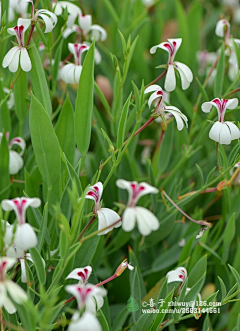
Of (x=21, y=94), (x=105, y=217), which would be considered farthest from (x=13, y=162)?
(x=105, y=217)

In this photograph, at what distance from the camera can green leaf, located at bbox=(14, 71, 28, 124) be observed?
24.6 inches

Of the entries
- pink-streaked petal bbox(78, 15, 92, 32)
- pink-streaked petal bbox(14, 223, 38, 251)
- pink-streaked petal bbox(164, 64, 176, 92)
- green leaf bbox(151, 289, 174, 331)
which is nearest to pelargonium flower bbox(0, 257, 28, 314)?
pink-streaked petal bbox(14, 223, 38, 251)

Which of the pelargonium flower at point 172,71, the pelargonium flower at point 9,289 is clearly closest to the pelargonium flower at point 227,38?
the pelargonium flower at point 172,71

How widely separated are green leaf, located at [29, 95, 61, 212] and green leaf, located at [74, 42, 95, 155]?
3 centimetres

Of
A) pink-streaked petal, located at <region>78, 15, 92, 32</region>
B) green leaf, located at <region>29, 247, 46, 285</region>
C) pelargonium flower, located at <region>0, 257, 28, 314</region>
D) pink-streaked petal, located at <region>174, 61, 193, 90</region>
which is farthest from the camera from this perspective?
pink-streaked petal, located at <region>78, 15, 92, 32</region>

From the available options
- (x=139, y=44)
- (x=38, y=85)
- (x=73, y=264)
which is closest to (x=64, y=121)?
(x=38, y=85)

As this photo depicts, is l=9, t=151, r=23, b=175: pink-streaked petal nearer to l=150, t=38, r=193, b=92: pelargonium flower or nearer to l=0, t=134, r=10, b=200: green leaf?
l=0, t=134, r=10, b=200: green leaf

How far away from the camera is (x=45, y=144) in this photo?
51 cm

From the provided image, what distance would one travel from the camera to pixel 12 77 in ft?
2.12

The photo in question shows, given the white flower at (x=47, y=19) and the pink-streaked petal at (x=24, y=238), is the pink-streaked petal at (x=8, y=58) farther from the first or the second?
the pink-streaked petal at (x=24, y=238)

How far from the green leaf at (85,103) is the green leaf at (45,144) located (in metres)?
0.03

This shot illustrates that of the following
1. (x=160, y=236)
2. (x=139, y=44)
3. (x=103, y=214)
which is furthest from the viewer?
(x=139, y=44)

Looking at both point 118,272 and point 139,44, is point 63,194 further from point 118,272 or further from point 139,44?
point 139,44

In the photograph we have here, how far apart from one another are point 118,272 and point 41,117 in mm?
212
